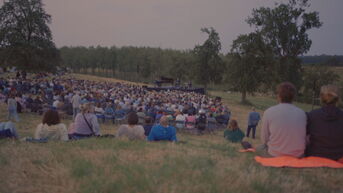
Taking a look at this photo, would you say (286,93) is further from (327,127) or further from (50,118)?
(50,118)

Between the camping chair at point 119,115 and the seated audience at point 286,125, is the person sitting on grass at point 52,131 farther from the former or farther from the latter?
the camping chair at point 119,115

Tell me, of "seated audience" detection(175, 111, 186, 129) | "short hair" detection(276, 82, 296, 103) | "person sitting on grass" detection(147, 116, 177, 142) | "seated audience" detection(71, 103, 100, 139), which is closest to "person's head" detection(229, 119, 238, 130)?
"person sitting on grass" detection(147, 116, 177, 142)

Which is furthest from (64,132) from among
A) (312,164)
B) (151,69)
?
(151,69)

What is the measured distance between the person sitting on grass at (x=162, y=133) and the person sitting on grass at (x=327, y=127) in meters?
3.16

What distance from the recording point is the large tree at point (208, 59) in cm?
4441

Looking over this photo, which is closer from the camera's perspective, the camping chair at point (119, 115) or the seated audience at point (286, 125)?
the seated audience at point (286, 125)

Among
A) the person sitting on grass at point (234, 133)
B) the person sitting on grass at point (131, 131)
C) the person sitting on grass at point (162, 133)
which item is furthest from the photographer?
the person sitting on grass at point (234, 133)

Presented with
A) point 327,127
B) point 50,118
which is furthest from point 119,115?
point 327,127

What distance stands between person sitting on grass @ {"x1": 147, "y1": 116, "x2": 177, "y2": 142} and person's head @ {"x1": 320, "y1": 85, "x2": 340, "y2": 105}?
3355 mm

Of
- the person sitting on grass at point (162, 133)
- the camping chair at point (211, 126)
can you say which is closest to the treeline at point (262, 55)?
the camping chair at point (211, 126)

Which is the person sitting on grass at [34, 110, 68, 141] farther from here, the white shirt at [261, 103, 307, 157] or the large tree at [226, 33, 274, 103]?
the large tree at [226, 33, 274, 103]

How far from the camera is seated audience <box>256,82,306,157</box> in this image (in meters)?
4.09

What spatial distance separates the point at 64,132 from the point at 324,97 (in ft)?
17.0

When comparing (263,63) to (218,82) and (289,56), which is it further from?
(218,82)
